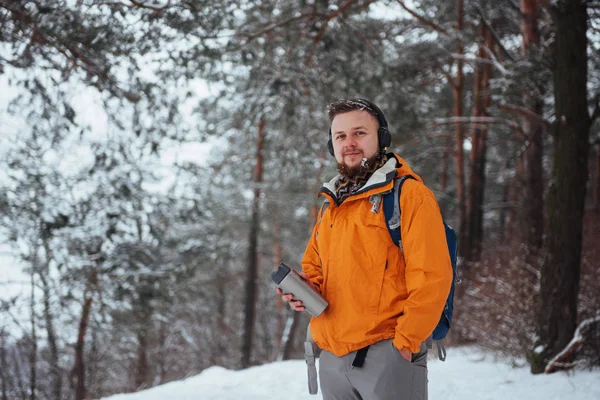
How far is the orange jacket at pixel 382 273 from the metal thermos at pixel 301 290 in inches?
2.7

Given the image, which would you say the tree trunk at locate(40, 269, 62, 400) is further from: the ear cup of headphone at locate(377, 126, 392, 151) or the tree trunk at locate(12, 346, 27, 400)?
the ear cup of headphone at locate(377, 126, 392, 151)

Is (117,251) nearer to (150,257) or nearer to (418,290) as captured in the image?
(150,257)

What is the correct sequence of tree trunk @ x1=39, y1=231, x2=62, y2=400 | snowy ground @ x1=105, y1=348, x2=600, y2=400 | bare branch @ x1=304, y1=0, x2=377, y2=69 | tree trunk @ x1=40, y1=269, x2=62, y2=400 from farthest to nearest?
1. tree trunk @ x1=40, y1=269, x2=62, y2=400
2. tree trunk @ x1=39, y1=231, x2=62, y2=400
3. bare branch @ x1=304, y1=0, x2=377, y2=69
4. snowy ground @ x1=105, y1=348, x2=600, y2=400

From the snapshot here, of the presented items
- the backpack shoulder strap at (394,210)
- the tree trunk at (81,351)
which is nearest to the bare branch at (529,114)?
the backpack shoulder strap at (394,210)

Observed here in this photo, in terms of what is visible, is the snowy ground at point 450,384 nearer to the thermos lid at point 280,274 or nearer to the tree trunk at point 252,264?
the thermos lid at point 280,274

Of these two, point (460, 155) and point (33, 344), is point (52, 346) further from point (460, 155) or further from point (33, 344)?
point (460, 155)

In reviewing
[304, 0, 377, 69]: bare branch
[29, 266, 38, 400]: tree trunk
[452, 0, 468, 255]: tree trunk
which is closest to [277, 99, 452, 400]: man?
[304, 0, 377, 69]: bare branch

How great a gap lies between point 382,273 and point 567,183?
Answer: 12.1 feet

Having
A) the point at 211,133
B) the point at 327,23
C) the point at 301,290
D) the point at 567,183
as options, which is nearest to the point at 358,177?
the point at 301,290

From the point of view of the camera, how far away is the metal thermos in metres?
2.23

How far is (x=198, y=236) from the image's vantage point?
13.2m

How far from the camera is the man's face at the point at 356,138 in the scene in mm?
2348

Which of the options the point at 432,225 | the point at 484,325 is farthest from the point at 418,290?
the point at 484,325

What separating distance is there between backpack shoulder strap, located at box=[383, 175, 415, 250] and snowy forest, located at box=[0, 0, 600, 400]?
3529 mm
